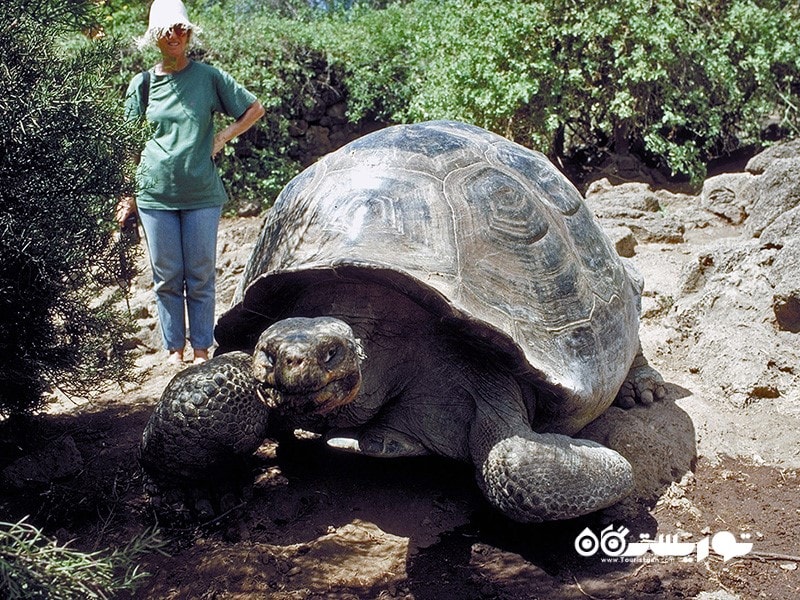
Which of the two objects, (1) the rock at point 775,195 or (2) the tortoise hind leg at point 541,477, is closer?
(2) the tortoise hind leg at point 541,477

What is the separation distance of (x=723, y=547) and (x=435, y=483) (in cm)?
95

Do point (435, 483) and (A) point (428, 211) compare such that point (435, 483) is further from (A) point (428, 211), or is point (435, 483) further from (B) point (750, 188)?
(B) point (750, 188)

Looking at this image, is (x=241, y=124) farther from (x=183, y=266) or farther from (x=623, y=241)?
(x=623, y=241)

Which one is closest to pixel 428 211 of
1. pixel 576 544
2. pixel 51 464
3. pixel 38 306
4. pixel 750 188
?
pixel 576 544

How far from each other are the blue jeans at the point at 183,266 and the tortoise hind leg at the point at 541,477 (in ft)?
6.56

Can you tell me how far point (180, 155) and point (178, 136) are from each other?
0.10 m

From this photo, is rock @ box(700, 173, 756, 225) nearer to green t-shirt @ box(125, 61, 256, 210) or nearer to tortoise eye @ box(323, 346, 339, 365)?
green t-shirt @ box(125, 61, 256, 210)

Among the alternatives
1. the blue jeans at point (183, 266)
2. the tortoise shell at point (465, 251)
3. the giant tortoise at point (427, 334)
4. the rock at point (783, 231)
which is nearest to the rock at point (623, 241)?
the rock at point (783, 231)

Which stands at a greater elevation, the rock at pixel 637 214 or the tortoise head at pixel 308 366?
the tortoise head at pixel 308 366

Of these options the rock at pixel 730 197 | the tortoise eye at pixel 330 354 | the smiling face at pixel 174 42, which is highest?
the smiling face at pixel 174 42

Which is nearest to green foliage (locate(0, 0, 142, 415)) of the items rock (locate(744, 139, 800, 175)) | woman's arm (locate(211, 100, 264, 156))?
woman's arm (locate(211, 100, 264, 156))

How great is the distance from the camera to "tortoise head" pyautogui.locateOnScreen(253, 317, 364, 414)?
6.61 ft

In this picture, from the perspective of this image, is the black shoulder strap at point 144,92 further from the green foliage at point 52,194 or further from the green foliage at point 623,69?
the green foliage at point 623,69

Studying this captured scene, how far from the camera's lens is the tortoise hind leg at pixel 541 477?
2.28 meters
